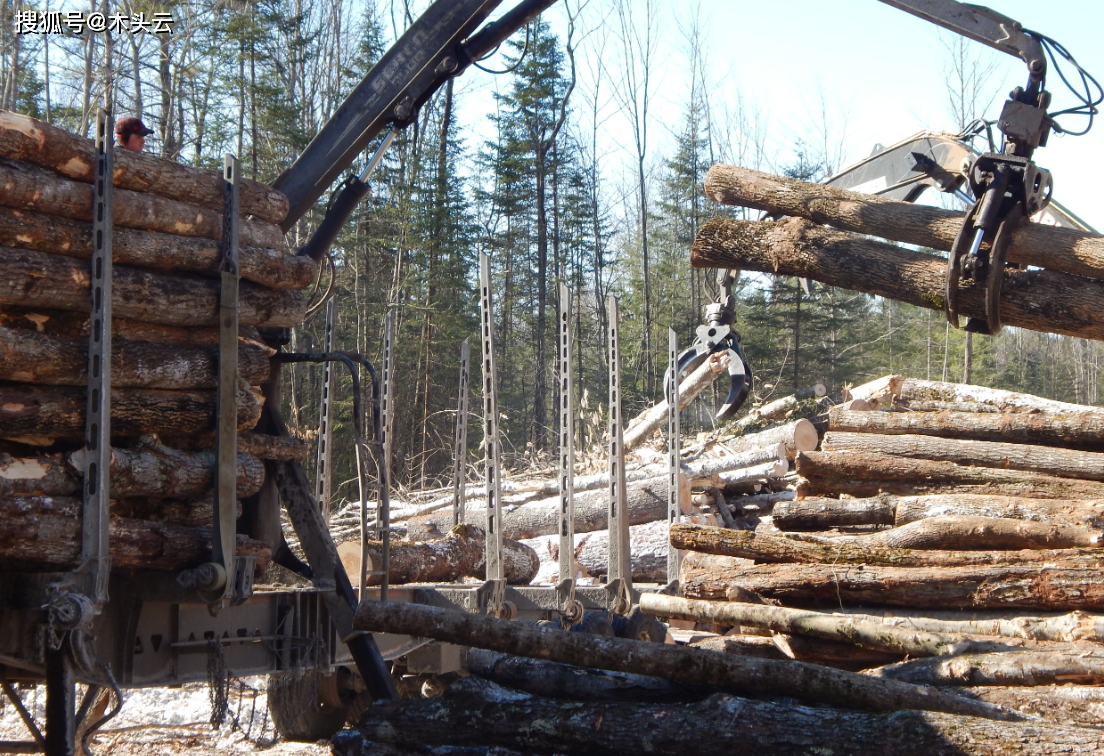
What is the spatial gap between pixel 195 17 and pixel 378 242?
7794 mm

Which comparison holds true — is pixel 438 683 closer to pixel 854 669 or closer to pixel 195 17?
pixel 854 669

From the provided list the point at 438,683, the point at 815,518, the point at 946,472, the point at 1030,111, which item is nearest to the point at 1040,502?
the point at 946,472

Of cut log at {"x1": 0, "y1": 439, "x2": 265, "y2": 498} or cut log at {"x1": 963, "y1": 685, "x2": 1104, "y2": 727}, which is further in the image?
cut log at {"x1": 0, "y1": 439, "x2": 265, "y2": 498}

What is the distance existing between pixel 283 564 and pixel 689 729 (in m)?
3.00

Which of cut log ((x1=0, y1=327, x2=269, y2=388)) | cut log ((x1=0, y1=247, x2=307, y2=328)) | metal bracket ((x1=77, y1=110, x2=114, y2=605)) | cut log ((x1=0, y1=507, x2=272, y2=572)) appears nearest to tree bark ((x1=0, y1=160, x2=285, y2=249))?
metal bracket ((x1=77, y1=110, x2=114, y2=605))

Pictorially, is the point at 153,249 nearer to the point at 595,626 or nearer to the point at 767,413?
the point at 595,626

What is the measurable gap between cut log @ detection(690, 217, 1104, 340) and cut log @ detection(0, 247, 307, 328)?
104 inches


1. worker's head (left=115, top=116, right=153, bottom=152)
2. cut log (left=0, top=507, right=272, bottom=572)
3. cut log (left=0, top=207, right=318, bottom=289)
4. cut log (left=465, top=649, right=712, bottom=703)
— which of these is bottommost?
cut log (left=465, top=649, right=712, bottom=703)

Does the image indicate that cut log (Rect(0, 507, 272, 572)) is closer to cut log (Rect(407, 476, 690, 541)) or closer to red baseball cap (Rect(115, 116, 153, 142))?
red baseball cap (Rect(115, 116, 153, 142))

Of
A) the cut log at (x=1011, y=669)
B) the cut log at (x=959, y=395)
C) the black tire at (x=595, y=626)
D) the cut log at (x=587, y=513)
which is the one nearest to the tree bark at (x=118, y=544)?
the black tire at (x=595, y=626)

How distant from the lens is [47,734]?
463 cm

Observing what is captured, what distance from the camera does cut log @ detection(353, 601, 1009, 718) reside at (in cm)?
431

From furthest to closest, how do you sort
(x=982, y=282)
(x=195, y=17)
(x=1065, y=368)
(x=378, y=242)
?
(x=1065, y=368) < (x=378, y=242) < (x=195, y=17) < (x=982, y=282)

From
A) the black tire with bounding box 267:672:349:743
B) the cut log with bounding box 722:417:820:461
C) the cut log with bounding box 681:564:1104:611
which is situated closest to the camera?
the cut log with bounding box 681:564:1104:611
